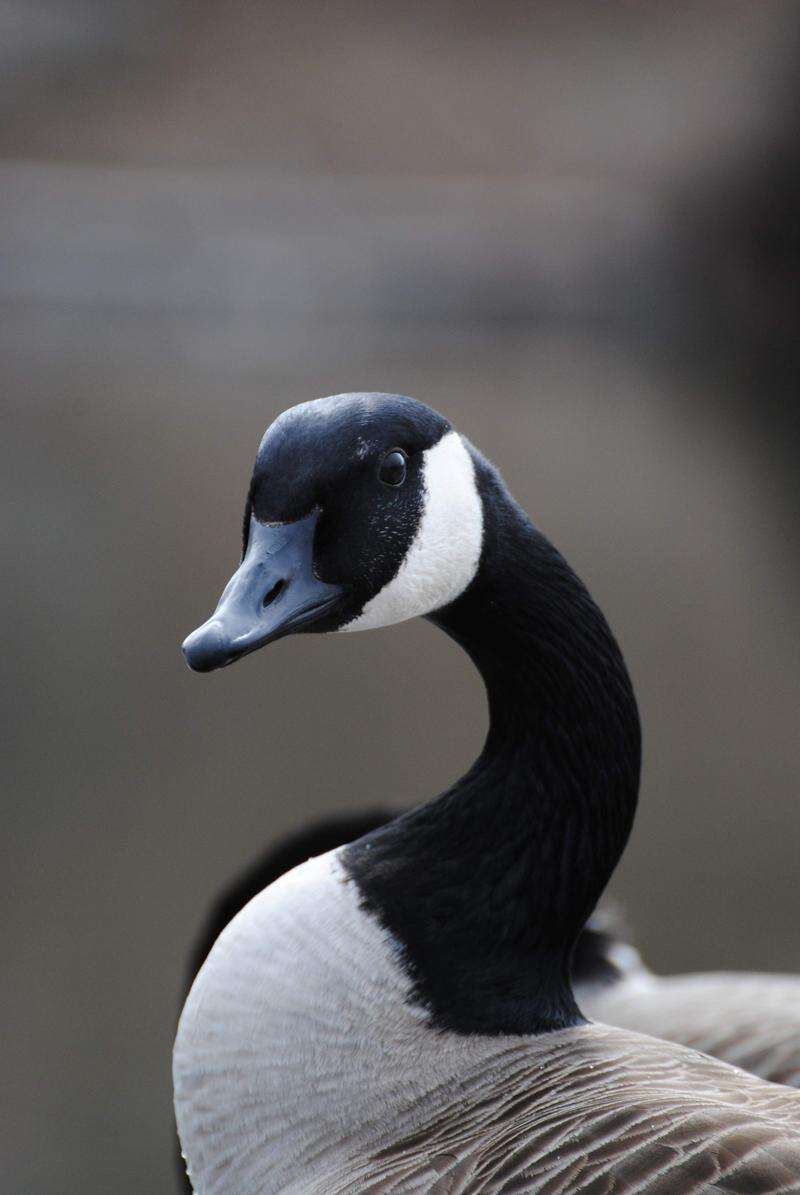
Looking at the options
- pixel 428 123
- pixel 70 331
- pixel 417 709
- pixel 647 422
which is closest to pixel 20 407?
pixel 70 331

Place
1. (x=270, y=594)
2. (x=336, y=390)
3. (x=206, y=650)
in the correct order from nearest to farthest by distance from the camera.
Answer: (x=206, y=650)
(x=270, y=594)
(x=336, y=390)

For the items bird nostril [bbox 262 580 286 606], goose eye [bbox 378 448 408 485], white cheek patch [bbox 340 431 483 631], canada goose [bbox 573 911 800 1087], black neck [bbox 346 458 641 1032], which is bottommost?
canada goose [bbox 573 911 800 1087]

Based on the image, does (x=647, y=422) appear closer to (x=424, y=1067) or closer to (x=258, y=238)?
(x=258, y=238)

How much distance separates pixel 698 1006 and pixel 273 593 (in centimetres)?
117

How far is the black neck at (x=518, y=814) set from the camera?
1.55 metres

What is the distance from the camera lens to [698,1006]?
86.0 inches

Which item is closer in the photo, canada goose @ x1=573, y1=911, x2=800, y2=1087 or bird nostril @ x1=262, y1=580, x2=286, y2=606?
bird nostril @ x1=262, y1=580, x2=286, y2=606

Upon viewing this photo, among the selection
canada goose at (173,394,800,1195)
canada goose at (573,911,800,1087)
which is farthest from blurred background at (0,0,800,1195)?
canada goose at (173,394,800,1195)

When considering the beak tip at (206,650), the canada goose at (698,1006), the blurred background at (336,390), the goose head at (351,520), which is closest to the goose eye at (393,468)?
the goose head at (351,520)

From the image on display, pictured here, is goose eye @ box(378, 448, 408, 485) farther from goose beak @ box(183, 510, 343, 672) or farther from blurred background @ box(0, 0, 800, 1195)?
blurred background @ box(0, 0, 800, 1195)

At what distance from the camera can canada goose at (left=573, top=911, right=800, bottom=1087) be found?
1.92 meters

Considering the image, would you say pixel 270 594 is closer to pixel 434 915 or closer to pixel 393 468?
pixel 393 468

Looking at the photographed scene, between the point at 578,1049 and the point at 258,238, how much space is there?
12.0 meters

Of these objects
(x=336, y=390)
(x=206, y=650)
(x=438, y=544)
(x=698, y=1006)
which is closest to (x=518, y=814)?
(x=438, y=544)
